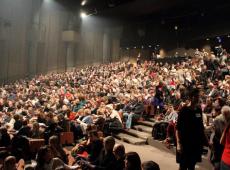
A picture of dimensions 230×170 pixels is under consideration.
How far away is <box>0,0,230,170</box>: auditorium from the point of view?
4.72m

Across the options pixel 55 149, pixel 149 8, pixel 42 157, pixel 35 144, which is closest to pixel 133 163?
pixel 42 157

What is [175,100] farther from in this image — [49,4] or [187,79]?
[49,4]

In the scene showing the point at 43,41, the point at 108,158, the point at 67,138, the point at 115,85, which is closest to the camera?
the point at 108,158

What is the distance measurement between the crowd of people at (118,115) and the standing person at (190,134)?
0.04ft

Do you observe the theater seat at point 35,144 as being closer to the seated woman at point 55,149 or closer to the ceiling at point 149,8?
the seated woman at point 55,149

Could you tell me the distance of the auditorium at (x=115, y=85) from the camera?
15.5 feet

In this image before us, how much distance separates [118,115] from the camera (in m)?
11.1

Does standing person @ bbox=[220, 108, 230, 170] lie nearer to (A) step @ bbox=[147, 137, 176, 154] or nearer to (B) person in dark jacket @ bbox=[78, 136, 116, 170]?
(B) person in dark jacket @ bbox=[78, 136, 116, 170]

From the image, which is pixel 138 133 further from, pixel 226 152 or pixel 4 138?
pixel 226 152

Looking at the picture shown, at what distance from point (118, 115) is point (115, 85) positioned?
575 cm

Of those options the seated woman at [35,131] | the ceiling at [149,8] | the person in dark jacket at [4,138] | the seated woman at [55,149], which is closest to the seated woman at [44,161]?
the seated woman at [55,149]

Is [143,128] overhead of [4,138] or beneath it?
beneath

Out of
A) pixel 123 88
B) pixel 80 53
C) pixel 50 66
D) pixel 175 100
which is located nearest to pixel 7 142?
pixel 175 100

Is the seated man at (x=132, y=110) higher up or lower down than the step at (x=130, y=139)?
higher up
